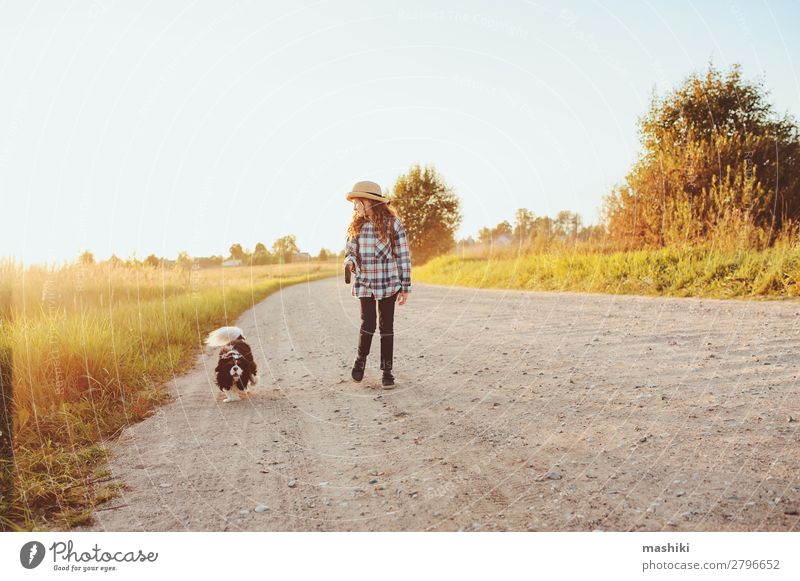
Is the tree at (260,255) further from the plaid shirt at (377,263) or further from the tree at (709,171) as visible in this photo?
the plaid shirt at (377,263)

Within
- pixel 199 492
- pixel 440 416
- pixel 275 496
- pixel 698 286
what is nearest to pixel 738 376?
pixel 440 416

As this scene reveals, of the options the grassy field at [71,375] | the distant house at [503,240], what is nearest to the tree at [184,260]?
the grassy field at [71,375]

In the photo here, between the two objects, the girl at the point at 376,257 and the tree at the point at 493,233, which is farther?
the tree at the point at 493,233

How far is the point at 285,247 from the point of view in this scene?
72.0 feet

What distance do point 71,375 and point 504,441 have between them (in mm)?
4179

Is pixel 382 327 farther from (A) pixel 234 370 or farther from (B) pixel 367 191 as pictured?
(A) pixel 234 370

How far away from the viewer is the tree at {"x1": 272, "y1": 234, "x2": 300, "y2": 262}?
56.2 ft

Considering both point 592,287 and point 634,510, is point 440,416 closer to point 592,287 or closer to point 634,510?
point 634,510

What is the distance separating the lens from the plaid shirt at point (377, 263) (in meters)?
5.73

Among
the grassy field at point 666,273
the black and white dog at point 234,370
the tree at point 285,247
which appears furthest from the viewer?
the tree at point 285,247

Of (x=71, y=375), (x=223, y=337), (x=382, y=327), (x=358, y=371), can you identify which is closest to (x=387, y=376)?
(x=358, y=371)

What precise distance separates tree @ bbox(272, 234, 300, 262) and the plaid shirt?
734cm

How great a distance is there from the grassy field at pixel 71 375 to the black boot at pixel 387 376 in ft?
7.45

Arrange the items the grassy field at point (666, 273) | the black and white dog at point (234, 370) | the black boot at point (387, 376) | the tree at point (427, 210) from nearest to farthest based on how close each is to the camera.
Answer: the black and white dog at point (234, 370) → the black boot at point (387, 376) → the grassy field at point (666, 273) → the tree at point (427, 210)
